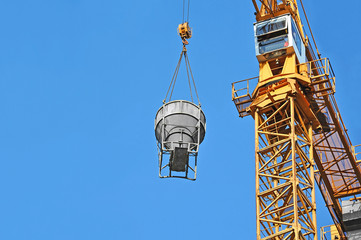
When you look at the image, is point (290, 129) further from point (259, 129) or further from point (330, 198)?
point (330, 198)

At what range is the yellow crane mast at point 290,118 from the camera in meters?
45.4

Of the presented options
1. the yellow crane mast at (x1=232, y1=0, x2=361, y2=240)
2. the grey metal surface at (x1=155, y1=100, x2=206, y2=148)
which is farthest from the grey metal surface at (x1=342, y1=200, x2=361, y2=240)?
the grey metal surface at (x1=155, y1=100, x2=206, y2=148)

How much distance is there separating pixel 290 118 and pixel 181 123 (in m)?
5.70

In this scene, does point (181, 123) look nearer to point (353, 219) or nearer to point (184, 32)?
point (184, 32)

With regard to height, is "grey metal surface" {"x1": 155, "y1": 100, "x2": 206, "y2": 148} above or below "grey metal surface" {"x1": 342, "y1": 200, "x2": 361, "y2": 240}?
below

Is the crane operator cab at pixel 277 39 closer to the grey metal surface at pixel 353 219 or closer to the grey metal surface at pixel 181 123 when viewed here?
the grey metal surface at pixel 181 123

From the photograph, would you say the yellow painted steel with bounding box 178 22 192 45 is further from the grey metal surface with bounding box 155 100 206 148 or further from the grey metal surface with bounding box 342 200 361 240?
the grey metal surface with bounding box 342 200 361 240

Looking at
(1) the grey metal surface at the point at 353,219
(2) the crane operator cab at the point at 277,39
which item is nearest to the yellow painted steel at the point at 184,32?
(2) the crane operator cab at the point at 277,39

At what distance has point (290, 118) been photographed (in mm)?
46938

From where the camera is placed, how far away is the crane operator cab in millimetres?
49656

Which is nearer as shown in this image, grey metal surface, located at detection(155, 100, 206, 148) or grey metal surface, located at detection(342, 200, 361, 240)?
grey metal surface, located at detection(155, 100, 206, 148)

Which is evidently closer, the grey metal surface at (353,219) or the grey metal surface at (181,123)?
the grey metal surface at (181,123)

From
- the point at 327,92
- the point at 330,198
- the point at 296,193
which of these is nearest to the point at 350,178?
the point at 330,198

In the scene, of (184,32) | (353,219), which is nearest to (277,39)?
(184,32)
